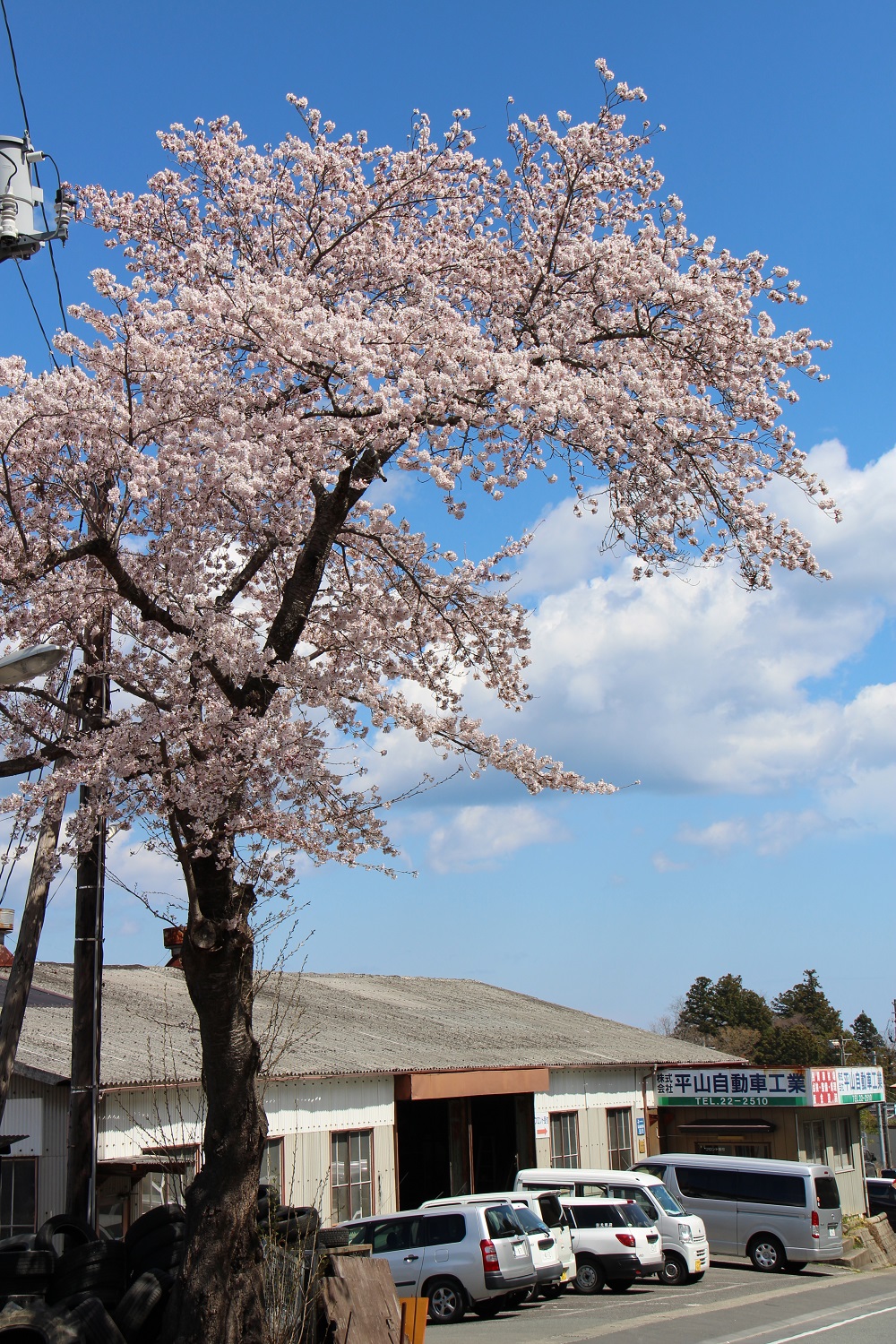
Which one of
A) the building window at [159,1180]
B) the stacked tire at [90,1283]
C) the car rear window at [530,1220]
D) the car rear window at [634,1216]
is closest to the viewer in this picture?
the stacked tire at [90,1283]

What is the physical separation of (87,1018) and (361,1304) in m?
4.05

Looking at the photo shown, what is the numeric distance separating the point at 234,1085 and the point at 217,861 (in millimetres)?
1738

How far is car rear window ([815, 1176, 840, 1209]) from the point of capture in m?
24.5

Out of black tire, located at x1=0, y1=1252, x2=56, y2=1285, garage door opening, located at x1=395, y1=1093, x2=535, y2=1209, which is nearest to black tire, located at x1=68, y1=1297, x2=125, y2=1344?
black tire, located at x1=0, y1=1252, x2=56, y2=1285

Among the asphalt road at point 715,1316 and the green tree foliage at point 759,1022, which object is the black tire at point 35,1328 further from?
the green tree foliage at point 759,1022

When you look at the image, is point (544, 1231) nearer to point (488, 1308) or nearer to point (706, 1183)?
point (488, 1308)

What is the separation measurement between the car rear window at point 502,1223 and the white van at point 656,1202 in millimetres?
3959

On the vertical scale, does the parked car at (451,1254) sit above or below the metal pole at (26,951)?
below

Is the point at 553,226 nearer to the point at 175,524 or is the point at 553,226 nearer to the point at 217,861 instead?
the point at 175,524

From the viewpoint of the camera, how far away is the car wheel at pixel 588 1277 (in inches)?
820

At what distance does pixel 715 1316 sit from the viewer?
17.5 metres

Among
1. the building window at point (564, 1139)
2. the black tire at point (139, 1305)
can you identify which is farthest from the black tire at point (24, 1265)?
the building window at point (564, 1139)

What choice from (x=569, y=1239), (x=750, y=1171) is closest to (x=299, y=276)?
(x=569, y=1239)

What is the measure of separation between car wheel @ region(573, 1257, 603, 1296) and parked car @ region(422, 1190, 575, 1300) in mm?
851
